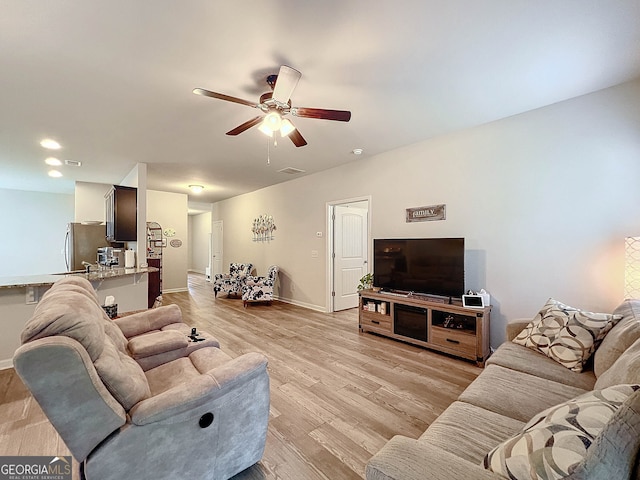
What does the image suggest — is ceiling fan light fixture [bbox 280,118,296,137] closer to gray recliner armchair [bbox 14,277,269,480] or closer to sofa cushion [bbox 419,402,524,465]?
gray recliner armchair [bbox 14,277,269,480]

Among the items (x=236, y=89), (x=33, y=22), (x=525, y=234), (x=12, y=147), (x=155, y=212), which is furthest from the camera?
(x=155, y=212)

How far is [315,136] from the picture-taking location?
362cm

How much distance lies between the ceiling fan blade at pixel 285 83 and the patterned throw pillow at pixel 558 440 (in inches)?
88.4

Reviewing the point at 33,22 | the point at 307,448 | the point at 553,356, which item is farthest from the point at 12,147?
the point at 553,356

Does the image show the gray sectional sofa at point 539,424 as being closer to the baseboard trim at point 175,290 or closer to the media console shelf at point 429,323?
the media console shelf at point 429,323

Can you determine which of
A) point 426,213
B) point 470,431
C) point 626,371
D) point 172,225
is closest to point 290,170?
point 426,213

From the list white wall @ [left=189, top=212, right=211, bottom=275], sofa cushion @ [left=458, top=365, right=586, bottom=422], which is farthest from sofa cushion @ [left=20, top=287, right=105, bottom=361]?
white wall @ [left=189, top=212, right=211, bottom=275]

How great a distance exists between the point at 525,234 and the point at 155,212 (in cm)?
786

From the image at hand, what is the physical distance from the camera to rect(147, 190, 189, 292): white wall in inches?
287

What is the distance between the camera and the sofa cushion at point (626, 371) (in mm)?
1139

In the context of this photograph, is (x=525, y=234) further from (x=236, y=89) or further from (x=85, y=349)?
(x=85, y=349)

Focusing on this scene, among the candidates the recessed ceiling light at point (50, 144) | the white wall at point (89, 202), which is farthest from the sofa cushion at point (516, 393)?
the white wall at point (89, 202)

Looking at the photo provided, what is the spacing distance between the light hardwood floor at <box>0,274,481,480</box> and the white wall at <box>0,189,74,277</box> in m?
5.94

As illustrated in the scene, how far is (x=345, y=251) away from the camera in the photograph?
18.0 ft
